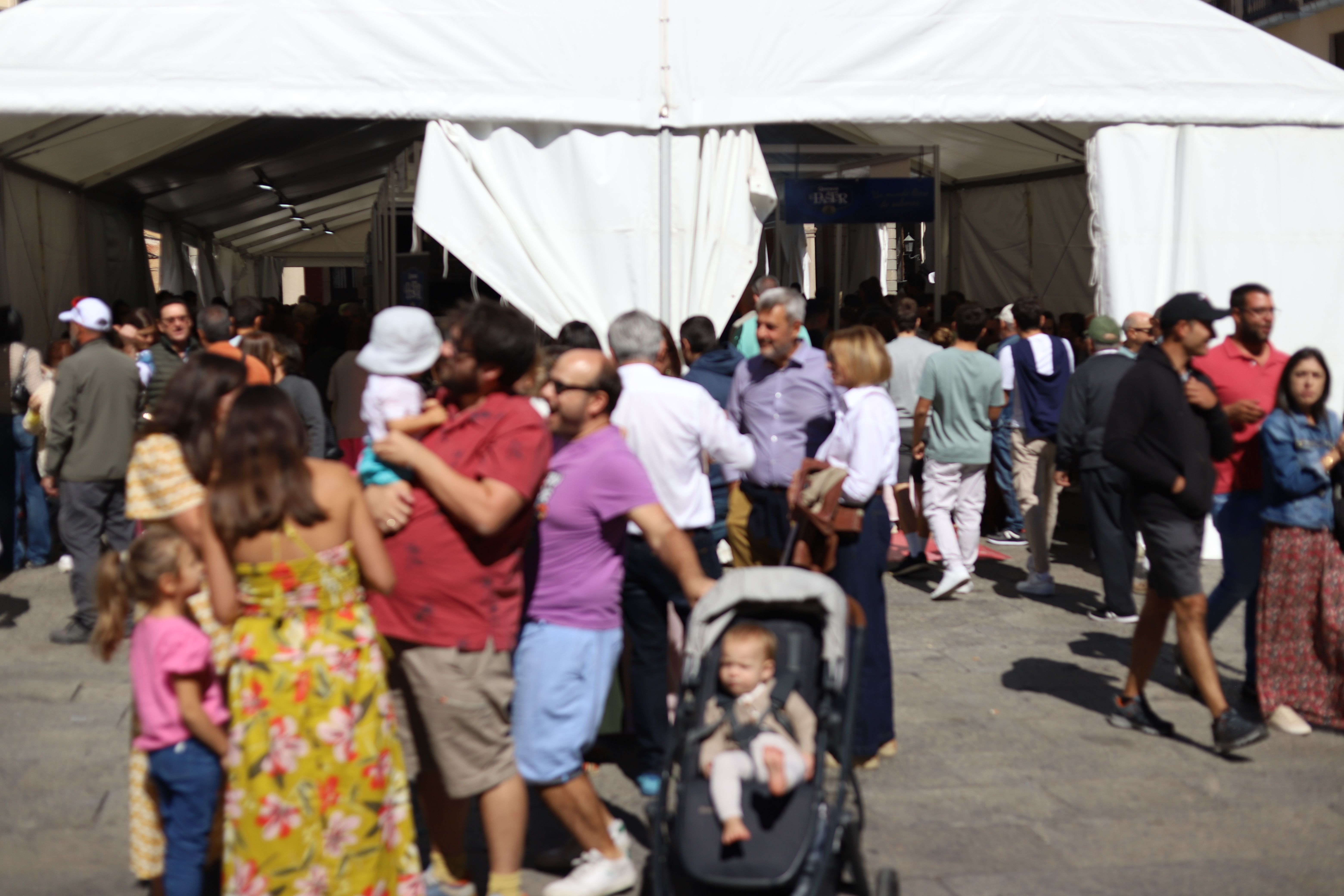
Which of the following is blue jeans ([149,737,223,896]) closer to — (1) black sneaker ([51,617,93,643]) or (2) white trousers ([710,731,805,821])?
(2) white trousers ([710,731,805,821])

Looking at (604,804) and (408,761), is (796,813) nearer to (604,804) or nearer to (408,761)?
(604,804)

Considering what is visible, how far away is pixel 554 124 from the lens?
8516 millimetres

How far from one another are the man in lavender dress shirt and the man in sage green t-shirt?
8.17ft

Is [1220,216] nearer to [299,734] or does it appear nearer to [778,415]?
[778,415]

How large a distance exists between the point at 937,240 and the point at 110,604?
32.7 feet

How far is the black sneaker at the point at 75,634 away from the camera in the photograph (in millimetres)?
7297

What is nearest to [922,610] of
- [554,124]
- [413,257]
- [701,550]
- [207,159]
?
[701,550]

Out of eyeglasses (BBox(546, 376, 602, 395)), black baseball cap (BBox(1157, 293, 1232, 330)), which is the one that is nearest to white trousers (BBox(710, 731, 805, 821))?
eyeglasses (BBox(546, 376, 602, 395))

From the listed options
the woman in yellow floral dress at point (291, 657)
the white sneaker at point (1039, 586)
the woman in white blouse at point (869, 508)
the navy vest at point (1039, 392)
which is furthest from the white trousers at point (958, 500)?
the woman in yellow floral dress at point (291, 657)

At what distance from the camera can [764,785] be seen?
11.7 feet

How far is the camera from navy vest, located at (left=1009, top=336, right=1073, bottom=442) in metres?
9.12

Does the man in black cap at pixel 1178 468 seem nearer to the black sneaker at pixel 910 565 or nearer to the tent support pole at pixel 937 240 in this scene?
the black sneaker at pixel 910 565

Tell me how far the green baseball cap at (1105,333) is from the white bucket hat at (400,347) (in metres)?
5.77

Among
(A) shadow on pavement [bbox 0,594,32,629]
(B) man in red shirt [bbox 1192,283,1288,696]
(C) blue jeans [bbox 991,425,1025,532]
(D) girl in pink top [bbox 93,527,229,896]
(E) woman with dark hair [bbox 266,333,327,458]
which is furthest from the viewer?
(C) blue jeans [bbox 991,425,1025,532]
